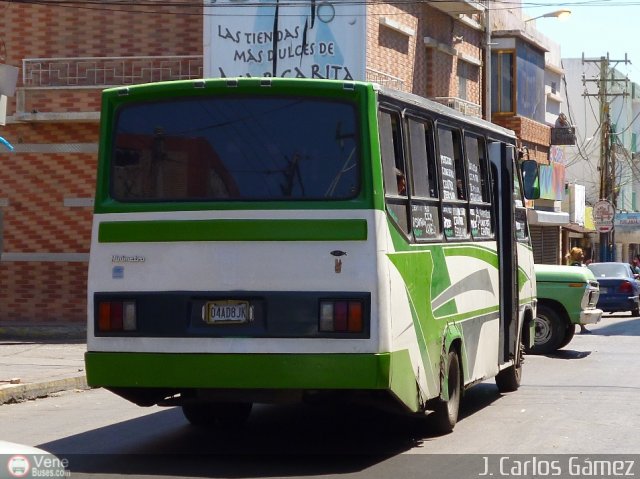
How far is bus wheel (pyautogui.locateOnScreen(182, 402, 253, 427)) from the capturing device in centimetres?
1110

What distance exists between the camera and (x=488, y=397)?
13.8 metres

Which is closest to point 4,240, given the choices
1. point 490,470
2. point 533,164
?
point 533,164

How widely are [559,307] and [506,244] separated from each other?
6373 mm

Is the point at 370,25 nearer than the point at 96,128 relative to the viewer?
No

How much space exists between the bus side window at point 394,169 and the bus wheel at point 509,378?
189 inches

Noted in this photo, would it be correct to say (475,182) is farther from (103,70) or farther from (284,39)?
(103,70)

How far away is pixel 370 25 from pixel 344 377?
18.4 metres

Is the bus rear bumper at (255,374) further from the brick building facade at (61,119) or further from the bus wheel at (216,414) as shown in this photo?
the brick building facade at (61,119)

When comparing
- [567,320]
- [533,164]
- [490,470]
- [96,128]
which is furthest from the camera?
[96,128]

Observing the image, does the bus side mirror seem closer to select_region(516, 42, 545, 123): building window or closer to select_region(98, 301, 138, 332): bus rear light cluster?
select_region(98, 301, 138, 332): bus rear light cluster

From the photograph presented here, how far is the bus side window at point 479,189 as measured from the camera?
12078 millimetres

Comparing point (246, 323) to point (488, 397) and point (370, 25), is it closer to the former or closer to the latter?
point (488, 397)

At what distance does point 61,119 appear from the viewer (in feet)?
77.2

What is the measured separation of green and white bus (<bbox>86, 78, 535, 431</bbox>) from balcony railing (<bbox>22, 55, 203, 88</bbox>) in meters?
14.9
